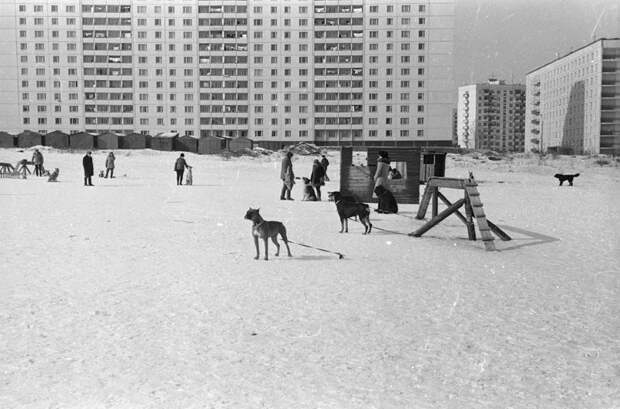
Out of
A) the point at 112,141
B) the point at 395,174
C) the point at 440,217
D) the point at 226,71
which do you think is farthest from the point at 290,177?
the point at 226,71

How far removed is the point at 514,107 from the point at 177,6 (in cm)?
11730

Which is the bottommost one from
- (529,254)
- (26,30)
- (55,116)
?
(529,254)

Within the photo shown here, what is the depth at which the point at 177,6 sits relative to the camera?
9712cm

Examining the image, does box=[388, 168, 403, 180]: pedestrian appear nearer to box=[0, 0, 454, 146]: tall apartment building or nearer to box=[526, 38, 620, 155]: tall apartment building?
box=[0, 0, 454, 146]: tall apartment building

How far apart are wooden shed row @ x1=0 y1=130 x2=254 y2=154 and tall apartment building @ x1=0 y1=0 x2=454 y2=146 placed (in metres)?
23.9

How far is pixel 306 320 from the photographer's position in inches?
226

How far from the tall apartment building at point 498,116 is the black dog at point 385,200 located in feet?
573

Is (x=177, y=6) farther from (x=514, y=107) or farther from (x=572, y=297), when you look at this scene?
(x=514, y=107)

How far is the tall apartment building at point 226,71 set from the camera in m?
96.7

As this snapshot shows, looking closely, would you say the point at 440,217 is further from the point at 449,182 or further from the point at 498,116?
the point at 498,116

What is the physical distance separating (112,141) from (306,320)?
6825cm

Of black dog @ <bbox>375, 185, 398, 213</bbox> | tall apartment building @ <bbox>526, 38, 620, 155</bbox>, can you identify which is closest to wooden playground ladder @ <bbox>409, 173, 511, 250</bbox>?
black dog @ <bbox>375, 185, 398, 213</bbox>

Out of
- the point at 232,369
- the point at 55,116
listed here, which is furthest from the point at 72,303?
the point at 55,116

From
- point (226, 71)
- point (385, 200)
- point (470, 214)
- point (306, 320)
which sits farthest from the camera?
point (226, 71)
